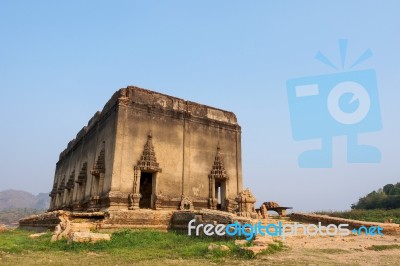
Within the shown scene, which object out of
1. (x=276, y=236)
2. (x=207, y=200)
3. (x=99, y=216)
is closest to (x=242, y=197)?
(x=276, y=236)

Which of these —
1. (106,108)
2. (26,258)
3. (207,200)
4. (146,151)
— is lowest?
(26,258)

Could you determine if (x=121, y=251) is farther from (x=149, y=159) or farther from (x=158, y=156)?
(x=158, y=156)

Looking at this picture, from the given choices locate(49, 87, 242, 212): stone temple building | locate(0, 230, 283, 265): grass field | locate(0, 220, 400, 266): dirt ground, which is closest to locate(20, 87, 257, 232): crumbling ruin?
locate(49, 87, 242, 212): stone temple building

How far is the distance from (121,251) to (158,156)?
23.8 ft

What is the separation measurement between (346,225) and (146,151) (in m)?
8.90

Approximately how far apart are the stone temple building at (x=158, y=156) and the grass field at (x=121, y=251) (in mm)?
3939

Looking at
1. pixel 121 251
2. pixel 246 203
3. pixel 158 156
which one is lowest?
pixel 121 251

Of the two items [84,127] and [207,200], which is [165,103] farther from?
[84,127]

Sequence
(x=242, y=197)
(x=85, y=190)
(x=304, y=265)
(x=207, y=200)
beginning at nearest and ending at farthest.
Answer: (x=304, y=265) → (x=242, y=197) → (x=207, y=200) → (x=85, y=190)

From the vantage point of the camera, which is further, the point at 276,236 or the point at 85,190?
the point at 85,190

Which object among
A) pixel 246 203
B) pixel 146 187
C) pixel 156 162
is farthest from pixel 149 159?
pixel 246 203

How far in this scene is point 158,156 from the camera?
50.5 ft

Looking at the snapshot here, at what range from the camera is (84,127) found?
20922mm

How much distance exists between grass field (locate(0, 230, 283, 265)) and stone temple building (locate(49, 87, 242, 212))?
3.94 metres
